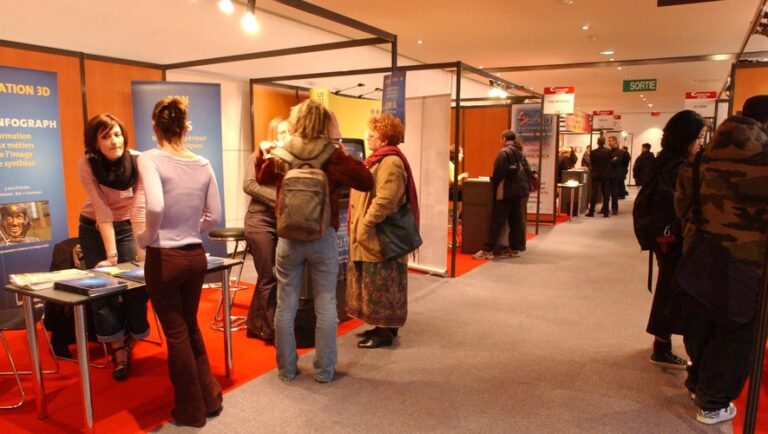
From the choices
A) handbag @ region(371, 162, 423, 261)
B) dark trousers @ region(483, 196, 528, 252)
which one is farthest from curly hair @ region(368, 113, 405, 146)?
dark trousers @ region(483, 196, 528, 252)

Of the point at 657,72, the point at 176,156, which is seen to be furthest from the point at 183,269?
the point at 657,72

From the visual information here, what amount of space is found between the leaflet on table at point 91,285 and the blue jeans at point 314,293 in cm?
79

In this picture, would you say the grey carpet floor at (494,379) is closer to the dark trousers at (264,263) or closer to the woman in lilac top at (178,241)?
the woman in lilac top at (178,241)

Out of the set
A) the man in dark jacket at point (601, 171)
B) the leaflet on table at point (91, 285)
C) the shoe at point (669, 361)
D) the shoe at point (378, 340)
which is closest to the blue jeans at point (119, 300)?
the leaflet on table at point (91, 285)

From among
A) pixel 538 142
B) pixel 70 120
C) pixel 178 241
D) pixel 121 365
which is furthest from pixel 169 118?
pixel 538 142

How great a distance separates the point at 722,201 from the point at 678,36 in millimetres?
7386

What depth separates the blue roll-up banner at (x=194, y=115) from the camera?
16.9 ft

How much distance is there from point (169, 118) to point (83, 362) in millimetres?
1132

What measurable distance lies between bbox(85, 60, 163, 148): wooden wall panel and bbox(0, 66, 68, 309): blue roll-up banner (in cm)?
69

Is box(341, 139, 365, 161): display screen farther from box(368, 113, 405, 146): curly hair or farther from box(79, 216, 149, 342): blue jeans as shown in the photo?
box(79, 216, 149, 342): blue jeans

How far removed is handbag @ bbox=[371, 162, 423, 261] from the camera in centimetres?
339

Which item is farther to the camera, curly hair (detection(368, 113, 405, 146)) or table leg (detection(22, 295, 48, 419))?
curly hair (detection(368, 113, 405, 146))

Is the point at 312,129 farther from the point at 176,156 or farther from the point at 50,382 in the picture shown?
the point at 50,382

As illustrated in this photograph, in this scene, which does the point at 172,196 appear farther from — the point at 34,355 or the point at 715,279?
the point at 715,279
